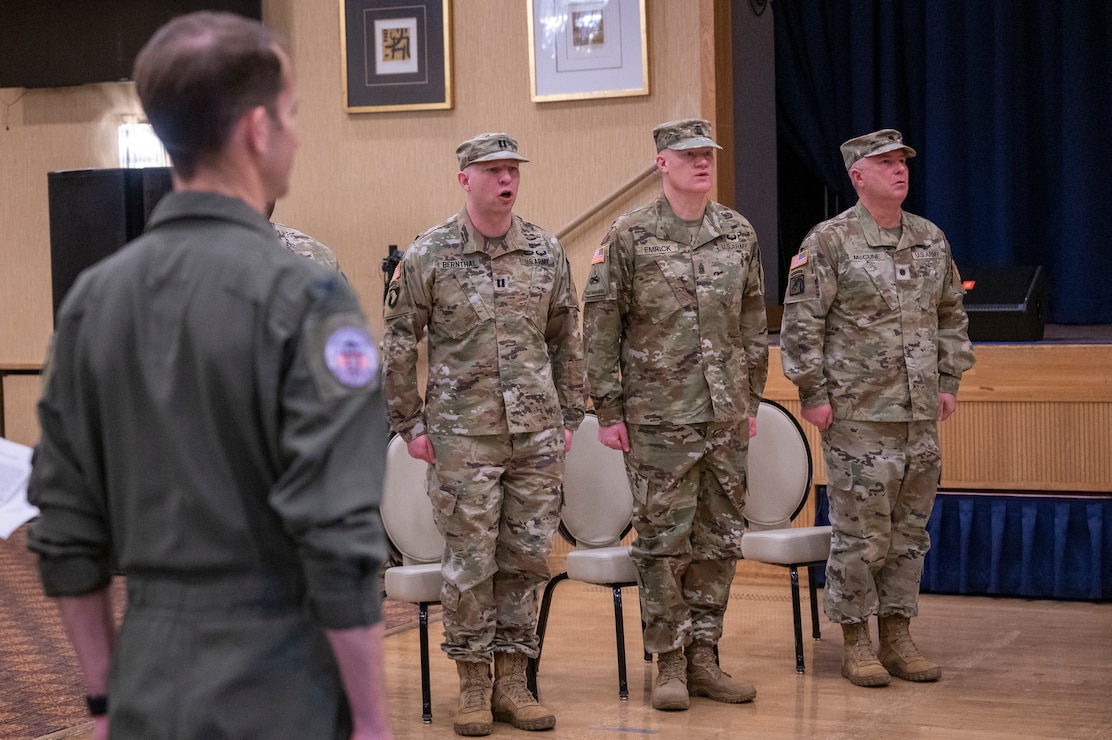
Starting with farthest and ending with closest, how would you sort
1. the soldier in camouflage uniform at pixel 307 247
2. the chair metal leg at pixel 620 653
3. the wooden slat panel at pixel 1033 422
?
1. the wooden slat panel at pixel 1033 422
2. the chair metal leg at pixel 620 653
3. the soldier in camouflage uniform at pixel 307 247

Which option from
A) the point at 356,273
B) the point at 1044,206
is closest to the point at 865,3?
the point at 1044,206

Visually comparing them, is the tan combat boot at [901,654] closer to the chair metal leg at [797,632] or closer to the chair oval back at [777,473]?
the chair metal leg at [797,632]

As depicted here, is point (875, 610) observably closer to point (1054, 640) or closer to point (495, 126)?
point (1054, 640)

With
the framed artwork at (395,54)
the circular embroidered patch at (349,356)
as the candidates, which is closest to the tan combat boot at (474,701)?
the circular embroidered patch at (349,356)

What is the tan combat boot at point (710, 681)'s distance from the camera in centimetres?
398

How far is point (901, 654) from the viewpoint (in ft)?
13.9

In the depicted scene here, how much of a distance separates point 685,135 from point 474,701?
1726mm

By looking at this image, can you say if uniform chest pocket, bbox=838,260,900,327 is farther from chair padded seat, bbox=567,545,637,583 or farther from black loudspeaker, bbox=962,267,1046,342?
black loudspeaker, bbox=962,267,1046,342

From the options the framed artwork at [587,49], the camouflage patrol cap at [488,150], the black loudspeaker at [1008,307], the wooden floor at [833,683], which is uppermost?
the framed artwork at [587,49]

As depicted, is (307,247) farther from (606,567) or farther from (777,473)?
(777,473)

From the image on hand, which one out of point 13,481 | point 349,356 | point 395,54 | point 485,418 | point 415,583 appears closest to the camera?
point 349,356

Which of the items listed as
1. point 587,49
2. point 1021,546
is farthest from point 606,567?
point 587,49

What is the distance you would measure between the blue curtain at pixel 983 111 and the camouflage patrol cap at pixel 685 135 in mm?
3669

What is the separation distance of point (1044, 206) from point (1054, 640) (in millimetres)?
3411
